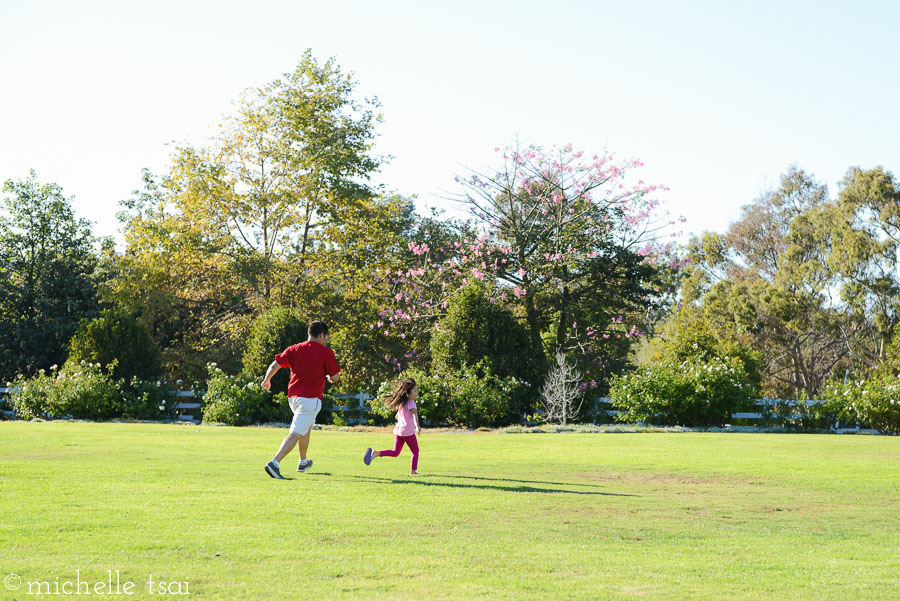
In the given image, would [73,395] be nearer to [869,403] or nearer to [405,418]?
[405,418]

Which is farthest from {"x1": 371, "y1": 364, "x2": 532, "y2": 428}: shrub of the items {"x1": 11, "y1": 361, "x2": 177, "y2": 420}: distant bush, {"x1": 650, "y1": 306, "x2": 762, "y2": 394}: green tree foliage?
{"x1": 11, "y1": 361, "x2": 177, "y2": 420}: distant bush

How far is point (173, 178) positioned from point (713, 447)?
22.6 metres

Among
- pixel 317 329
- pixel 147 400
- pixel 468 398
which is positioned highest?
pixel 317 329

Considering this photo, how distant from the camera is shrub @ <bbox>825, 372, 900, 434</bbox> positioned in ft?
71.7

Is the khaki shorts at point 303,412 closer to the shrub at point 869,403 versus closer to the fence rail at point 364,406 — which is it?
the fence rail at point 364,406

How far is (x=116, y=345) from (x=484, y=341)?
12194 mm

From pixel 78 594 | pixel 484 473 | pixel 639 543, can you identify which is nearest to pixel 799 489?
pixel 484 473

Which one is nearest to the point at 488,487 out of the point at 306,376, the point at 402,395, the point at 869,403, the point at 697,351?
the point at 402,395

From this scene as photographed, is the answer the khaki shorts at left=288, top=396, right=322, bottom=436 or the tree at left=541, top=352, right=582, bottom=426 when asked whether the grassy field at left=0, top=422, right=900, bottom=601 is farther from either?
the tree at left=541, top=352, right=582, bottom=426

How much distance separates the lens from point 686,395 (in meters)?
A: 23.1

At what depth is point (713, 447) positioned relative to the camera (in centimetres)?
1627

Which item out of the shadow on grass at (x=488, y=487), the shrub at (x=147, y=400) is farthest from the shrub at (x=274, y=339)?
the shadow on grass at (x=488, y=487)

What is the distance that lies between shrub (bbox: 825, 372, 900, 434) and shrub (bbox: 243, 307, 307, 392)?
46.8 ft

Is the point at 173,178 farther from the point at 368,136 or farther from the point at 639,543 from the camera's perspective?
the point at 639,543
